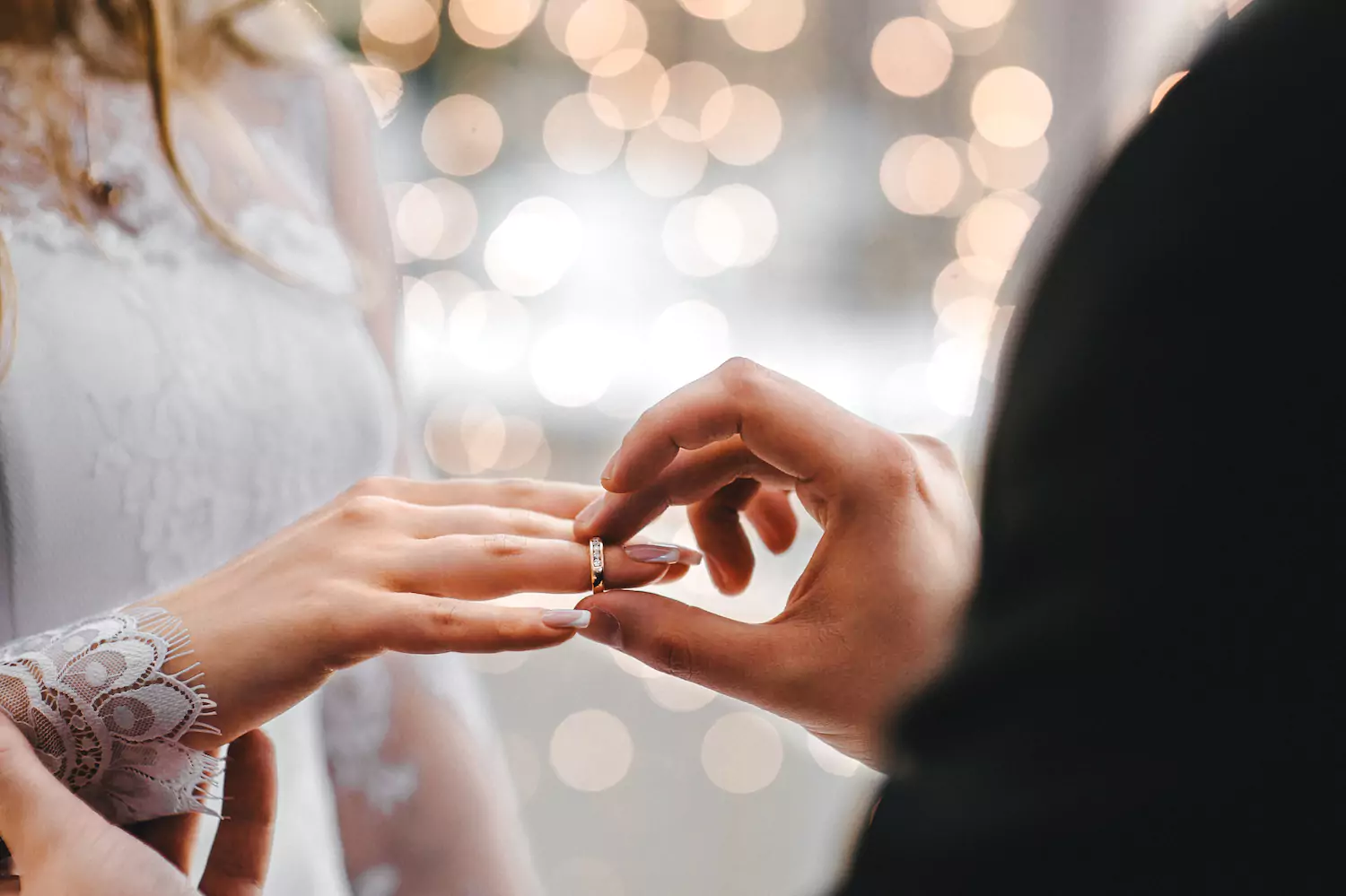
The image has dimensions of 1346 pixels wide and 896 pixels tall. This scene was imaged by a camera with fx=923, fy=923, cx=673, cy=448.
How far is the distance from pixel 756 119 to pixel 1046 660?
Answer: 4.96 ft

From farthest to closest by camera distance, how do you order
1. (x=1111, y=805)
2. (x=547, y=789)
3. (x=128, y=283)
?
(x=547, y=789)
(x=128, y=283)
(x=1111, y=805)

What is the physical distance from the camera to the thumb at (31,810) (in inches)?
15.3

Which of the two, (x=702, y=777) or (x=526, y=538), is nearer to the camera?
(x=526, y=538)

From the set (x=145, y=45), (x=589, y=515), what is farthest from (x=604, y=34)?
(x=589, y=515)

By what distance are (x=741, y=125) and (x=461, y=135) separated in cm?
47

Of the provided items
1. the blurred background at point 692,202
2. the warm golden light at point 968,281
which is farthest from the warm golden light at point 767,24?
the warm golden light at point 968,281

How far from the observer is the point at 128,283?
625 millimetres

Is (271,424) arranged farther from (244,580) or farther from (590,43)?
(590,43)

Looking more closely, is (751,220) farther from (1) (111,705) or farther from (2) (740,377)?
(1) (111,705)

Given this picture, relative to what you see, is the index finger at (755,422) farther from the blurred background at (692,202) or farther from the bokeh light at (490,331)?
the bokeh light at (490,331)

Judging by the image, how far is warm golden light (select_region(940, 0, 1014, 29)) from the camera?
4.90 feet

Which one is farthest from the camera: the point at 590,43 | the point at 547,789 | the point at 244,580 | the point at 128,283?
the point at 590,43

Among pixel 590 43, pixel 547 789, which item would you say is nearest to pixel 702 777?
pixel 547 789

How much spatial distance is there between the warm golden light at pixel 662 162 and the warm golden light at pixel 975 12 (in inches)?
18.2
